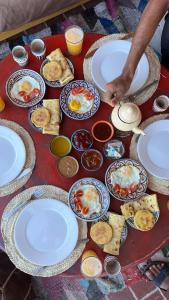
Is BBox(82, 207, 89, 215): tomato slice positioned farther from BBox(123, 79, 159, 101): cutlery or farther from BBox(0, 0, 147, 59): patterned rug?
BBox(0, 0, 147, 59): patterned rug

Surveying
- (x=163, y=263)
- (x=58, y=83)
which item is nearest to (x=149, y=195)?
(x=58, y=83)

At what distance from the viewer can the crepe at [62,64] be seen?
1831mm

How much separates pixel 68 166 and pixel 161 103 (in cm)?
54

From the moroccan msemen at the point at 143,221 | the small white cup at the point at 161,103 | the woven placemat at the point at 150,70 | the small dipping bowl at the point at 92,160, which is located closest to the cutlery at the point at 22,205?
the small dipping bowl at the point at 92,160

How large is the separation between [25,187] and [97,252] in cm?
44

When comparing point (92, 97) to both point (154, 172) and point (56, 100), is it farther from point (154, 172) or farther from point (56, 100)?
point (154, 172)

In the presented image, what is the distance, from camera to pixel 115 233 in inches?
66.9

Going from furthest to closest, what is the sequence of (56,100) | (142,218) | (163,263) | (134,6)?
(134,6), (163,263), (56,100), (142,218)

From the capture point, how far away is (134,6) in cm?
284

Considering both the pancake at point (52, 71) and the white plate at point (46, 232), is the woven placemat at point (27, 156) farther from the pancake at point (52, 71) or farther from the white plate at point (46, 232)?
the pancake at point (52, 71)

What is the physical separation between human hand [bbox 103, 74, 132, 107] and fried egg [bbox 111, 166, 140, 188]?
31 centimetres

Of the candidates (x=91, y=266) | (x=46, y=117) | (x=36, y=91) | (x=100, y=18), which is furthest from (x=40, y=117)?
(x=100, y=18)

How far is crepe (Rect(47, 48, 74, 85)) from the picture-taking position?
72.1 inches

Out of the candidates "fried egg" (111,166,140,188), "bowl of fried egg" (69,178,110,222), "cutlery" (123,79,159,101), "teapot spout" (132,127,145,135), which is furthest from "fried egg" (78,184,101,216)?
"cutlery" (123,79,159,101)
